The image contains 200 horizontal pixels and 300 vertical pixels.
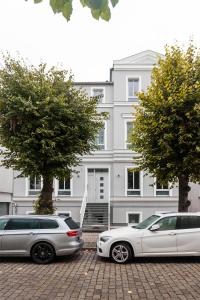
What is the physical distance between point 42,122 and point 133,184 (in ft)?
39.5

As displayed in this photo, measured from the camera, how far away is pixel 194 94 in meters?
15.8

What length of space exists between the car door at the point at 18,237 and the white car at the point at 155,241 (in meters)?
2.11

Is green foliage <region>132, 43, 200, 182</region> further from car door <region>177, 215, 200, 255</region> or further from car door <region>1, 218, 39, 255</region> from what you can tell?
car door <region>1, 218, 39, 255</region>

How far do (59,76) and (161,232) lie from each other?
26.8ft

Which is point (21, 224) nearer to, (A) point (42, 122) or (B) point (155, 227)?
(B) point (155, 227)

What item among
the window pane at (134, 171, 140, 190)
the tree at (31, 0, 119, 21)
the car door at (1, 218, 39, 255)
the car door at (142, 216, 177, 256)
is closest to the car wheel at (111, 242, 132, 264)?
the car door at (142, 216, 177, 256)

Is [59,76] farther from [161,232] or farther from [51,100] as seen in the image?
[161,232]

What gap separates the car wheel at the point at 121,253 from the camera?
40.1ft

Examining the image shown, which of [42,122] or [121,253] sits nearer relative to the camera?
[121,253]

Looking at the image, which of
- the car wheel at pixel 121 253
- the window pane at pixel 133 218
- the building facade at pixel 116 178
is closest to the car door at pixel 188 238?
the car wheel at pixel 121 253

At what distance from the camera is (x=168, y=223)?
41.4 ft

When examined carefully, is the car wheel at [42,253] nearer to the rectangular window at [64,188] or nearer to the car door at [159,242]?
the car door at [159,242]

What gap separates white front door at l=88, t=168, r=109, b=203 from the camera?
27.2 meters

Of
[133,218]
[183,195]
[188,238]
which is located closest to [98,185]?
[133,218]
